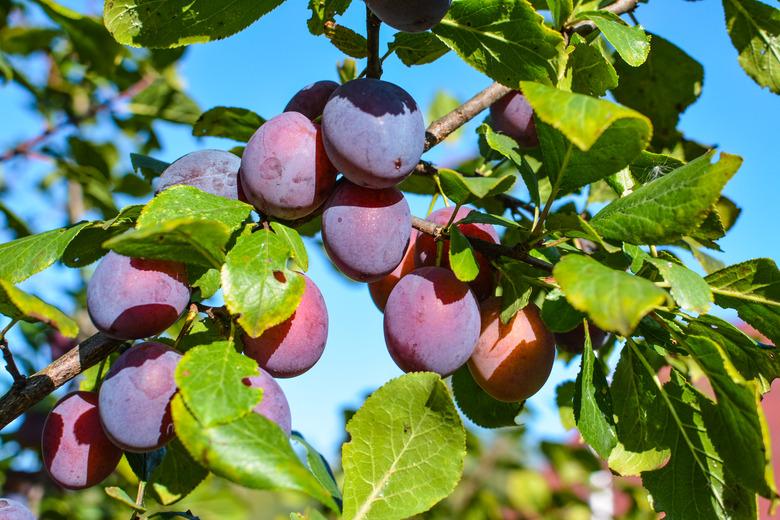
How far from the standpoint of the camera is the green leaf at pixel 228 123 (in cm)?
138

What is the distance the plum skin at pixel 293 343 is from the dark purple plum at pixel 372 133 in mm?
175

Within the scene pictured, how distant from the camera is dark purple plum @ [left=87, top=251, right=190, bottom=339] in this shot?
2.85 ft

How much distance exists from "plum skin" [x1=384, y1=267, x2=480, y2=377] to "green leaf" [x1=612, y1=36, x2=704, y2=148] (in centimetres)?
94

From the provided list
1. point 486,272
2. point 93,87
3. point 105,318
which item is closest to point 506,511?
point 486,272

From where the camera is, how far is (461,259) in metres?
0.94

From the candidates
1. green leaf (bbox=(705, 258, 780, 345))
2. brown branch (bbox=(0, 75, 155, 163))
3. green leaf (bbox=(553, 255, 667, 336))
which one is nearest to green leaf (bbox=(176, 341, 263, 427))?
green leaf (bbox=(553, 255, 667, 336))

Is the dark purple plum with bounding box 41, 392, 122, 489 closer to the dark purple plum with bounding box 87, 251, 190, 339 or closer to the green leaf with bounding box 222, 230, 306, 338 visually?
the dark purple plum with bounding box 87, 251, 190, 339

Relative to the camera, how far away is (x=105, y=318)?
0.87m

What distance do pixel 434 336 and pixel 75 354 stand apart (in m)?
0.47

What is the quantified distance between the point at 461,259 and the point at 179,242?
1.16ft

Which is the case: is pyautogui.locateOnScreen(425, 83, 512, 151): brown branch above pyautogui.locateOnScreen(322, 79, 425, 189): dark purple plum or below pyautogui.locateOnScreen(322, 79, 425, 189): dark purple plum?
below

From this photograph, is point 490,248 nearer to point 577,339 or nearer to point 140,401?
point 577,339

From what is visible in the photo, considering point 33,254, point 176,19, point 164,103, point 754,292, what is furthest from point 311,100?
point 164,103

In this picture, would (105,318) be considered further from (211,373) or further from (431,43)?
(431,43)
